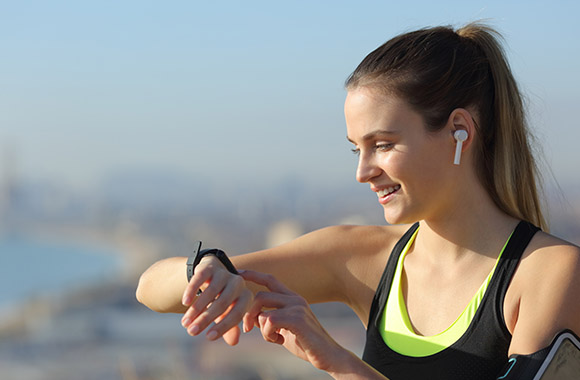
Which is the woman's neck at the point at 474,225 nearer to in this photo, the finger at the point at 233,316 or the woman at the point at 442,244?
the woman at the point at 442,244

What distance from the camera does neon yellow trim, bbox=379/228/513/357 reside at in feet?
5.24

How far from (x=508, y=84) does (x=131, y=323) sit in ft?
114

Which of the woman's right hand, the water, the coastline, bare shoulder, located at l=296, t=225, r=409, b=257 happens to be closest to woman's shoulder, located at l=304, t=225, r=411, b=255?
bare shoulder, located at l=296, t=225, r=409, b=257

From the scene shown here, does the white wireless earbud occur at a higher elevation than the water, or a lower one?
higher

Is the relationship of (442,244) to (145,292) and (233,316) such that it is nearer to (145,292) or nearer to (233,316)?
(233,316)

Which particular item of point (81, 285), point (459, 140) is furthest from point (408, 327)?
point (81, 285)

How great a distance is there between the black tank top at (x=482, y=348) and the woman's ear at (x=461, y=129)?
8.6 inches

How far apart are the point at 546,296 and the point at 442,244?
12.7 inches

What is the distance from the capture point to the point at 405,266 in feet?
6.04

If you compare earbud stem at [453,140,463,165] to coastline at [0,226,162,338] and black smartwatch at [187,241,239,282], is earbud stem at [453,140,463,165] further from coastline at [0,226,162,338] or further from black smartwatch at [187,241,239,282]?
coastline at [0,226,162,338]

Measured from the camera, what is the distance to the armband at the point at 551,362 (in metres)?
1.40

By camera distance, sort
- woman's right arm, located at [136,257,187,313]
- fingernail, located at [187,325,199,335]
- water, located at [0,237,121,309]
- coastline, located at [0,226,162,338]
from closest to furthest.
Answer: fingernail, located at [187,325,199,335]
woman's right arm, located at [136,257,187,313]
coastline, located at [0,226,162,338]
water, located at [0,237,121,309]

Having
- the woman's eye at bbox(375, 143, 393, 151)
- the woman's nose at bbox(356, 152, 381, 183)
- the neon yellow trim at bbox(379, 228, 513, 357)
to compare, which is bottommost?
the neon yellow trim at bbox(379, 228, 513, 357)

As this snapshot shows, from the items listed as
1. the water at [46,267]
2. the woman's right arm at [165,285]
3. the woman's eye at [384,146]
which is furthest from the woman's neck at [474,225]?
the water at [46,267]
